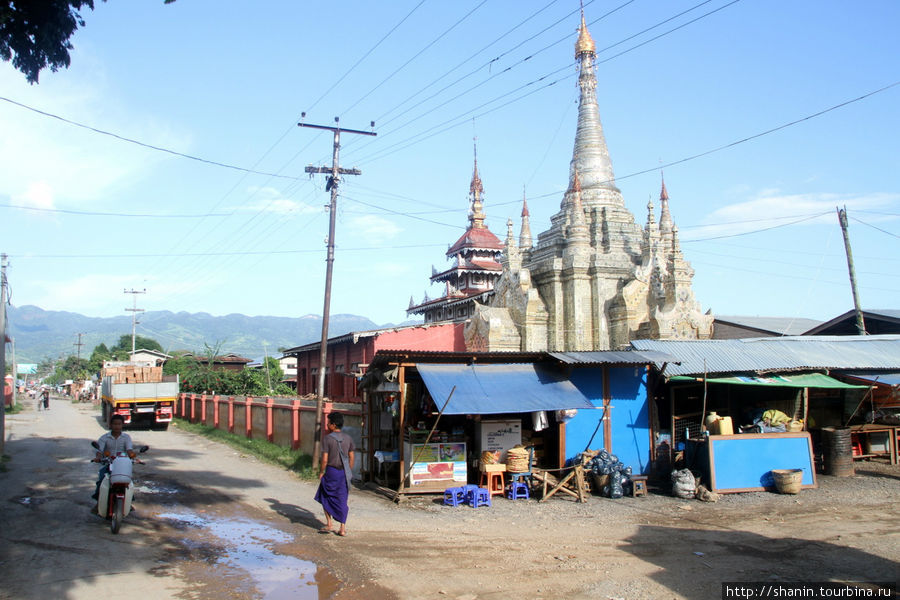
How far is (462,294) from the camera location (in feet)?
143

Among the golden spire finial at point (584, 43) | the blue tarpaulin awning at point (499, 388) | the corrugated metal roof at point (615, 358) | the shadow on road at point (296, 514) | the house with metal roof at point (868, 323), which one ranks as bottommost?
the shadow on road at point (296, 514)

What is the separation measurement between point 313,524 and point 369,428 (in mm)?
4433

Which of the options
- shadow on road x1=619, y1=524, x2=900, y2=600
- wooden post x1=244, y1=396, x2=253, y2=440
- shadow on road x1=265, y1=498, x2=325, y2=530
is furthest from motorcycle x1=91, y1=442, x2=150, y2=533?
wooden post x1=244, y1=396, x2=253, y2=440

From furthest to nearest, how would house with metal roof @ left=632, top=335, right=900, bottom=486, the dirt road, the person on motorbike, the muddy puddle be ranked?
house with metal roof @ left=632, top=335, right=900, bottom=486 < the person on motorbike < the dirt road < the muddy puddle

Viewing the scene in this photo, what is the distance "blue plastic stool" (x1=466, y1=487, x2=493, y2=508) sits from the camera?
1212 cm

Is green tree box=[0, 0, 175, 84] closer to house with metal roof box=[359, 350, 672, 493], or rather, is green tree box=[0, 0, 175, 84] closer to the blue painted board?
house with metal roof box=[359, 350, 672, 493]

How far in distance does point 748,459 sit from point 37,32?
567 inches

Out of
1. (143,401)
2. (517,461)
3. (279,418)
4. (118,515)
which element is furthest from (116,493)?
(143,401)

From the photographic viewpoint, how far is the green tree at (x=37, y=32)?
9.24 m

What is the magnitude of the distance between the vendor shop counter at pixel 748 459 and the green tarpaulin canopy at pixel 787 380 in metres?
1.27

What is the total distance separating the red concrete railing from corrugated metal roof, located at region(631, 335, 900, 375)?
25.8 feet

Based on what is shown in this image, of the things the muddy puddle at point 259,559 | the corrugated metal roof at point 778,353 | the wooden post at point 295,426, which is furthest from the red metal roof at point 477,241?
the muddy puddle at point 259,559

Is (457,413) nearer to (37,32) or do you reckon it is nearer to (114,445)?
(114,445)

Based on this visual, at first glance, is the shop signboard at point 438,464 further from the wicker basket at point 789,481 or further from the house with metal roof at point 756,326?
the house with metal roof at point 756,326
